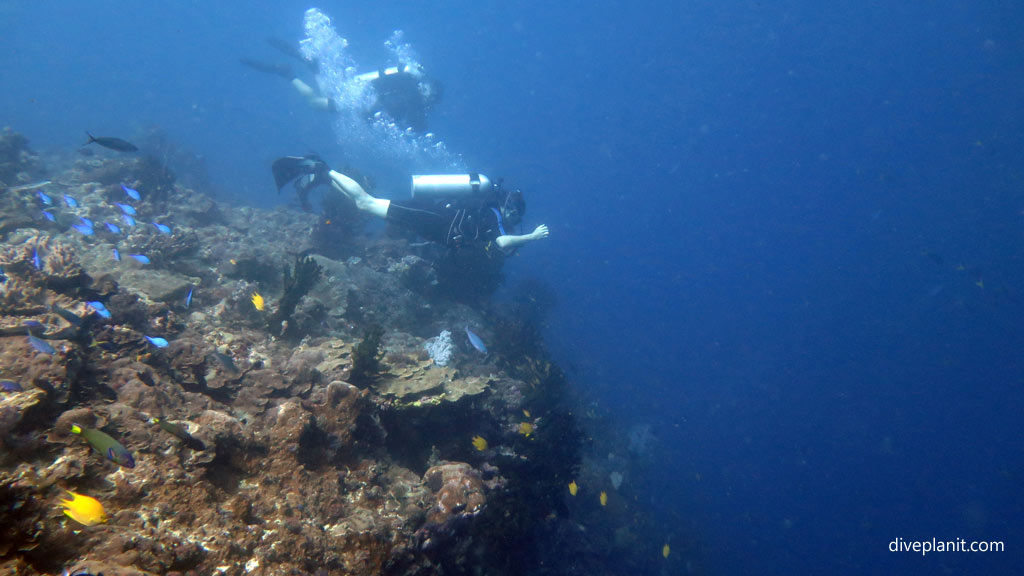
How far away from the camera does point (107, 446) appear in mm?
2502

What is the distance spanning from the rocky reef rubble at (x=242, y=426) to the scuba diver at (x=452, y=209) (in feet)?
6.83

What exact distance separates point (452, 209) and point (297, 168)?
13.1 ft

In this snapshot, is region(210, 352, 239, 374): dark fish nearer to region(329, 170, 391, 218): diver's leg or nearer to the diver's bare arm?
region(329, 170, 391, 218): diver's leg

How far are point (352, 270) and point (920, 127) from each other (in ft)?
381

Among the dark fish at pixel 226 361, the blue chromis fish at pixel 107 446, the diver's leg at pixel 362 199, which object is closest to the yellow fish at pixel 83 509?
the blue chromis fish at pixel 107 446

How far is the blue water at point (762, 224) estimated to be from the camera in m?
33.2

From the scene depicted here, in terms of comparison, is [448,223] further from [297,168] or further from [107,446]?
[107,446]

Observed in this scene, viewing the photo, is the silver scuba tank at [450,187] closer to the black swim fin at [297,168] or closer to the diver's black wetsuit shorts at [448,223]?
the diver's black wetsuit shorts at [448,223]

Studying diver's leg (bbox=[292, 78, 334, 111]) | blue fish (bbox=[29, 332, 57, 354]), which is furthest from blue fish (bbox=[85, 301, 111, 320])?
diver's leg (bbox=[292, 78, 334, 111])

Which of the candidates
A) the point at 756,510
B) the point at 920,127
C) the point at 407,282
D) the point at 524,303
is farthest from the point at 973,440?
the point at 407,282

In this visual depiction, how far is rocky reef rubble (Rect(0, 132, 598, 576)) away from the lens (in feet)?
8.59

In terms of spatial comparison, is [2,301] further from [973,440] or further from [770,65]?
[973,440]

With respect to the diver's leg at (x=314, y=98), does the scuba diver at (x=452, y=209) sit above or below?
below

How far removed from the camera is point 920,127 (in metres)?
79.4
